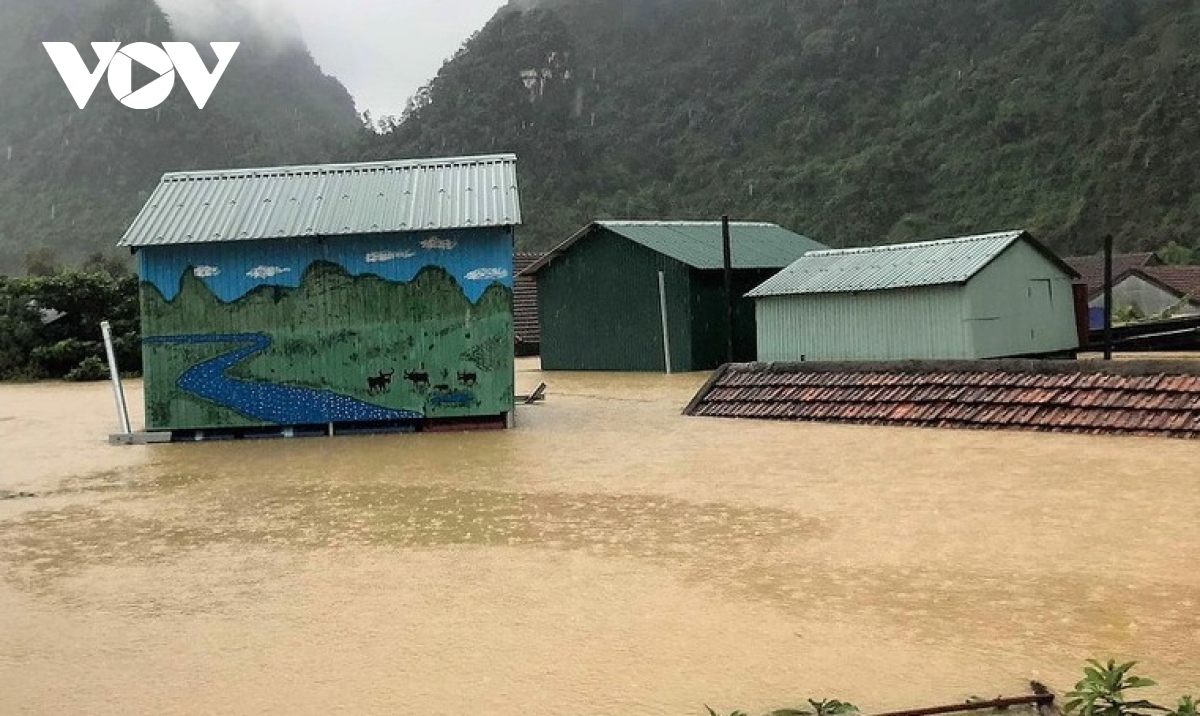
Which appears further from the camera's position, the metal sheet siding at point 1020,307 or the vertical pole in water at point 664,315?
the vertical pole in water at point 664,315

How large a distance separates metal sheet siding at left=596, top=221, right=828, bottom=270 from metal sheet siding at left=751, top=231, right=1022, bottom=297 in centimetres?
222

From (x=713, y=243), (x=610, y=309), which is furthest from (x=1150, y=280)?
(x=610, y=309)

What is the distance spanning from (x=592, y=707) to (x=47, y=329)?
26.8m

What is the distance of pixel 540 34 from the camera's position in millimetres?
65188

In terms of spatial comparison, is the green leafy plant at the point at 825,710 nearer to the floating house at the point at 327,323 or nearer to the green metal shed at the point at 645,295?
the floating house at the point at 327,323

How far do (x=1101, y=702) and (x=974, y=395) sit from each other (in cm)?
886

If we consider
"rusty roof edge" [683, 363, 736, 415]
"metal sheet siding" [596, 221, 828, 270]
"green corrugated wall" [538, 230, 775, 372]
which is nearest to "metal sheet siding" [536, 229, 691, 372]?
"green corrugated wall" [538, 230, 775, 372]

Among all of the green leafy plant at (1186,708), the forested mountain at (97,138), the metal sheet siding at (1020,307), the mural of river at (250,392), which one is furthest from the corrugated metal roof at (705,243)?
the forested mountain at (97,138)

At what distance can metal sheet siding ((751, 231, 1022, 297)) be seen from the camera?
60.0 ft

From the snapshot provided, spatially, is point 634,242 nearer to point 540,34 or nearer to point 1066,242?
point 1066,242

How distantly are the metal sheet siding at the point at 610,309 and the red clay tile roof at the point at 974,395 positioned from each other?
764 centimetres

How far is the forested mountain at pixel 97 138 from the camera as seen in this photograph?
6316 centimetres

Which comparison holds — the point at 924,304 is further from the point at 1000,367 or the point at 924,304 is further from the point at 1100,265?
the point at 1100,265

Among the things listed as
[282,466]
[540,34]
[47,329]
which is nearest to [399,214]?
[282,466]
